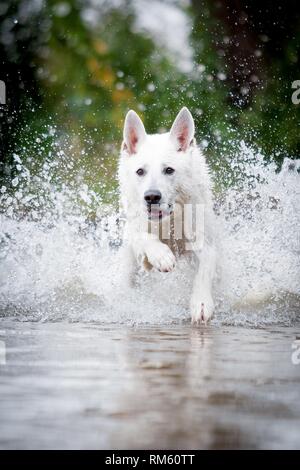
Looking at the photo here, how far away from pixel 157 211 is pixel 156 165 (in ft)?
1.16

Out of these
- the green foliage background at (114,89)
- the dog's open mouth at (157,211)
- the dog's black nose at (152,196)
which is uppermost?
the green foliage background at (114,89)

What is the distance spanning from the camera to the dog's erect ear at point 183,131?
618 centimetres

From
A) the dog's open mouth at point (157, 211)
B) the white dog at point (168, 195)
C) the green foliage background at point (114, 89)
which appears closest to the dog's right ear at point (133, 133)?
the white dog at point (168, 195)

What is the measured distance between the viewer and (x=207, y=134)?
16.3 m

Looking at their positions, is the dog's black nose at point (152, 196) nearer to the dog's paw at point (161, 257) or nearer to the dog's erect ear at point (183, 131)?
→ the dog's paw at point (161, 257)

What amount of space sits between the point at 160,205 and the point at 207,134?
1063 centimetres

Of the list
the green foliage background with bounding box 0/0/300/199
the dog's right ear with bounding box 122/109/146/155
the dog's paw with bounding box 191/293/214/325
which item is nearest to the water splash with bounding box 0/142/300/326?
the dog's paw with bounding box 191/293/214/325

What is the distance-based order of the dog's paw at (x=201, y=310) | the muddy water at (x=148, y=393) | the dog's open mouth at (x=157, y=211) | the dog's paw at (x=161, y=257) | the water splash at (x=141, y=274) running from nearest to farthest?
1. the muddy water at (x=148, y=393)
2. the dog's paw at (x=201, y=310)
3. the dog's paw at (x=161, y=257)
4. the dog's open mouth at (x=157, y=211)
5. the water splash at (x=141, y=274)

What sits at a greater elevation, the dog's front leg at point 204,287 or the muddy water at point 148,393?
the dog's front leg at point 204,287

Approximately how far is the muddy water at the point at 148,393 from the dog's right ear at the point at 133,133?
225cm

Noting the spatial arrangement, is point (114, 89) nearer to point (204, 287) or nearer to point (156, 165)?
point (156, 165)

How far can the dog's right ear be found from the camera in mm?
6180

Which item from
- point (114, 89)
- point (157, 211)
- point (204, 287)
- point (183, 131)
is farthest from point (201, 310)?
point (114, 89)
